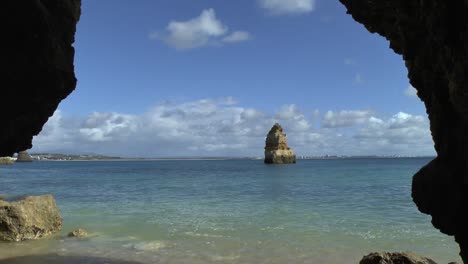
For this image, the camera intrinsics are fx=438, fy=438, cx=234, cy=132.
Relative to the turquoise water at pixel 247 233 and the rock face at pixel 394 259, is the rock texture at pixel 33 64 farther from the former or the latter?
the rock face at pixel 394 259

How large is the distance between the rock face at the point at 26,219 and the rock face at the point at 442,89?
15.0 metres

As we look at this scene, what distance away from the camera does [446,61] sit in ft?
24.2

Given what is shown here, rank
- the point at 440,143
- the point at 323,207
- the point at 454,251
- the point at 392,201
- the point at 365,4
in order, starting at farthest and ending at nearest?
1. the point at 392,201
2. the point at 323,207
3. the point at 454,251
4. the point at 365,4
5. the point at 440,143

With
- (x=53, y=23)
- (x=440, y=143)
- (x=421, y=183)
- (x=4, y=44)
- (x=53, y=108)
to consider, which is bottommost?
(x=421, y=183)

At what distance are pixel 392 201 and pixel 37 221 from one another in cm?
2407

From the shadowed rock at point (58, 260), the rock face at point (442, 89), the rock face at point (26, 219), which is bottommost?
the shadowed rock at point (58, 260)

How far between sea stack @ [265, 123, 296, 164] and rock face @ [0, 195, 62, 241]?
110 m

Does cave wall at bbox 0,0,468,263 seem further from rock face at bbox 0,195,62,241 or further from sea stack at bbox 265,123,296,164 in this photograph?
sea stack at bbox 265,123,296,164

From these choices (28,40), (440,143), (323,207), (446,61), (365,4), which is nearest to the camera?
(446,61)

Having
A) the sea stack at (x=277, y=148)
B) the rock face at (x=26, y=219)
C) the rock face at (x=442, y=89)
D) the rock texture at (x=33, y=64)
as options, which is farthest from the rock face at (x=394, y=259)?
the sea stack at (x=277, y=148)

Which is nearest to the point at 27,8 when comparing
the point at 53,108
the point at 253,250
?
the point at 53,108

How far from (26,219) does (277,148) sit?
11588 centimetres

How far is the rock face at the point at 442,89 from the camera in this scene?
7000 millimetres

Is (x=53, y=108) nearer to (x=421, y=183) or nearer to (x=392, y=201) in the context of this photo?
(x=421, y=183)
